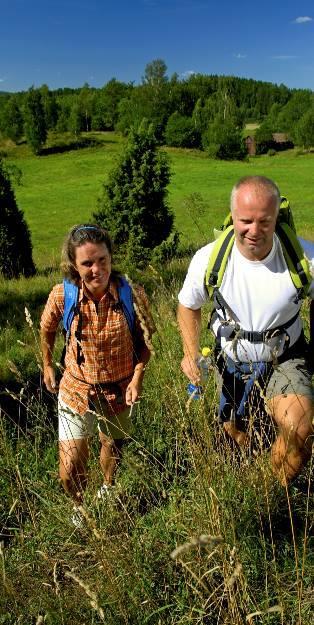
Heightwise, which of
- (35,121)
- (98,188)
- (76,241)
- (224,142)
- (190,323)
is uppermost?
(35,121)

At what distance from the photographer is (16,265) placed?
12.8 metres

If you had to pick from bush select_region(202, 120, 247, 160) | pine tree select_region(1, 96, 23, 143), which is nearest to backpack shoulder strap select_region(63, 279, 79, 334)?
bush select_region(202, 120, 247, 160)

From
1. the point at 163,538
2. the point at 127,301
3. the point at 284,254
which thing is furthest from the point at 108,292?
the point at 163,538

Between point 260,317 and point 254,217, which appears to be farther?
point 260,317

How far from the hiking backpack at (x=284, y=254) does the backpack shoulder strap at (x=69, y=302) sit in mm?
777

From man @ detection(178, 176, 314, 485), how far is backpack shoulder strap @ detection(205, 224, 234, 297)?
5cm

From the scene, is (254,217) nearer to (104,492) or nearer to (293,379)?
(293,379)

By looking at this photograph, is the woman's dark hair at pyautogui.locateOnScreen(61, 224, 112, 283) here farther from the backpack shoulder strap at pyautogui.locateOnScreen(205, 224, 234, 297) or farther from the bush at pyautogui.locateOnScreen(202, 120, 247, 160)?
the bush at pyautogui.locateOnScreen(202, 120, 247, 160)

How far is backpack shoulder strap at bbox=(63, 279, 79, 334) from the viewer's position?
294 cm

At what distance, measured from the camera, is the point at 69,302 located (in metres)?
2.96

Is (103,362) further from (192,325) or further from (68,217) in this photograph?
(68,217)

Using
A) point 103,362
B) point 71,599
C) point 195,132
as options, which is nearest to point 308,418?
point 103,362

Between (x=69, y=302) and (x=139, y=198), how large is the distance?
40.4 ft

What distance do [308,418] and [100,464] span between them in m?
1.25
